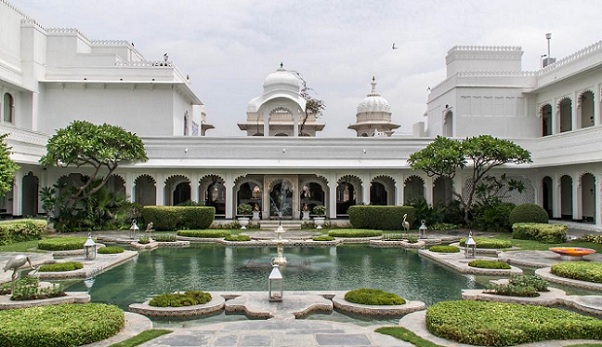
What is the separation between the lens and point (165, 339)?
25.0ft

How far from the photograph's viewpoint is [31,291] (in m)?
9.87

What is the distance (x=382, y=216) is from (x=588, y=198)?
11.5m

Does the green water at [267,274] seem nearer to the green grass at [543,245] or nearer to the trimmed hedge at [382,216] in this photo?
→ the green grass at [543,245]

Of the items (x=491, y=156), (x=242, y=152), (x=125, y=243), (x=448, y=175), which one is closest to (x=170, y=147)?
(x=242, y=152)

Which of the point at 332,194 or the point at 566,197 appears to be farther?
the point at 566,197

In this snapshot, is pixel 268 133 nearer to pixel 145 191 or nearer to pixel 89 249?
pixel 145 191

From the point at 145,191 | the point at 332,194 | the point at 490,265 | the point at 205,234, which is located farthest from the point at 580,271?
the point at 145,191

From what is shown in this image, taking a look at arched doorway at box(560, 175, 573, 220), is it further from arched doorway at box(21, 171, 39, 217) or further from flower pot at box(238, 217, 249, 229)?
arched doorway at box(21, 171, 39, 217)

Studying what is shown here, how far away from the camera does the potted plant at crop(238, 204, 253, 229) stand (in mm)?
25803

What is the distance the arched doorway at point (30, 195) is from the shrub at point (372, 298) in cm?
2438

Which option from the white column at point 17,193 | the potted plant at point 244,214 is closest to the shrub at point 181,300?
the potted plant at point 244,214

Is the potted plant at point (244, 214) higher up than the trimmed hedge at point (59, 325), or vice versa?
the potted plant at point (244, 214)

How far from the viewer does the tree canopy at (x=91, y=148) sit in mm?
22812

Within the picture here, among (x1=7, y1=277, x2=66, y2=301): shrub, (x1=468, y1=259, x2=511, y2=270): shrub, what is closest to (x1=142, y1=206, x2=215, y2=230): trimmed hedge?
(x1=7, y1=277, x2=66, y2=301): shrub
